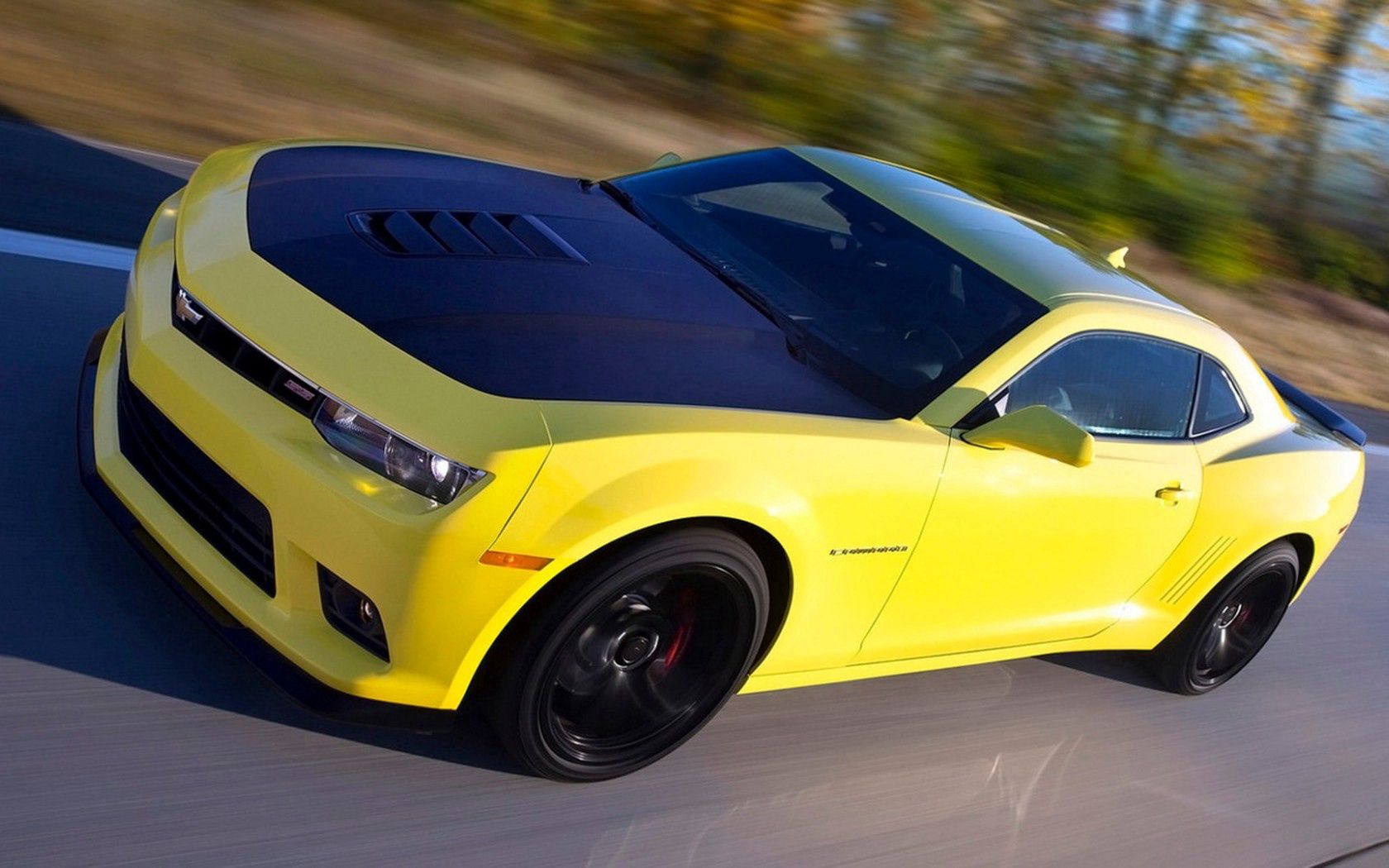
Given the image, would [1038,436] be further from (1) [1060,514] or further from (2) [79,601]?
(2) [79,601]

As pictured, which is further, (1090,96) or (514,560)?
(1090,96)

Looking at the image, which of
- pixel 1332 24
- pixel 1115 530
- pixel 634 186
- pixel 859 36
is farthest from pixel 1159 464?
pixel 1332 24

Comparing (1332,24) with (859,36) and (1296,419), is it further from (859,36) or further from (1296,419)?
(1296,419)

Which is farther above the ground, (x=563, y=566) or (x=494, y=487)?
(x=494, y=487)

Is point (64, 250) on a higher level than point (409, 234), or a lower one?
lower

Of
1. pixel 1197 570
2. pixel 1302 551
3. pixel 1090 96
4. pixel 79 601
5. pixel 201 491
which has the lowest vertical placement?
pixel 1090 96

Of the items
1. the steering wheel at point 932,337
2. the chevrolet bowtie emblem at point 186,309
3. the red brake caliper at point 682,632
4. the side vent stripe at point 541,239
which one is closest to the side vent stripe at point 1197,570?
the steering wheel at point 932,337

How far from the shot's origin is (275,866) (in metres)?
2.56

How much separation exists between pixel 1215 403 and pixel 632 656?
217cm

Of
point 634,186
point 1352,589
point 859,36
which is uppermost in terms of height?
point 634,186

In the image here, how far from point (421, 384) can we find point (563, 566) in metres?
0.45

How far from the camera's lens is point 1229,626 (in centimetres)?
468

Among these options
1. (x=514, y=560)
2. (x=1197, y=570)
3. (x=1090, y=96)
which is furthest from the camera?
(x=1090, y=96)

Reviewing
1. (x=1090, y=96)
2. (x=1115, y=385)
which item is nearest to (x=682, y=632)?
(x=1115, y=385)
